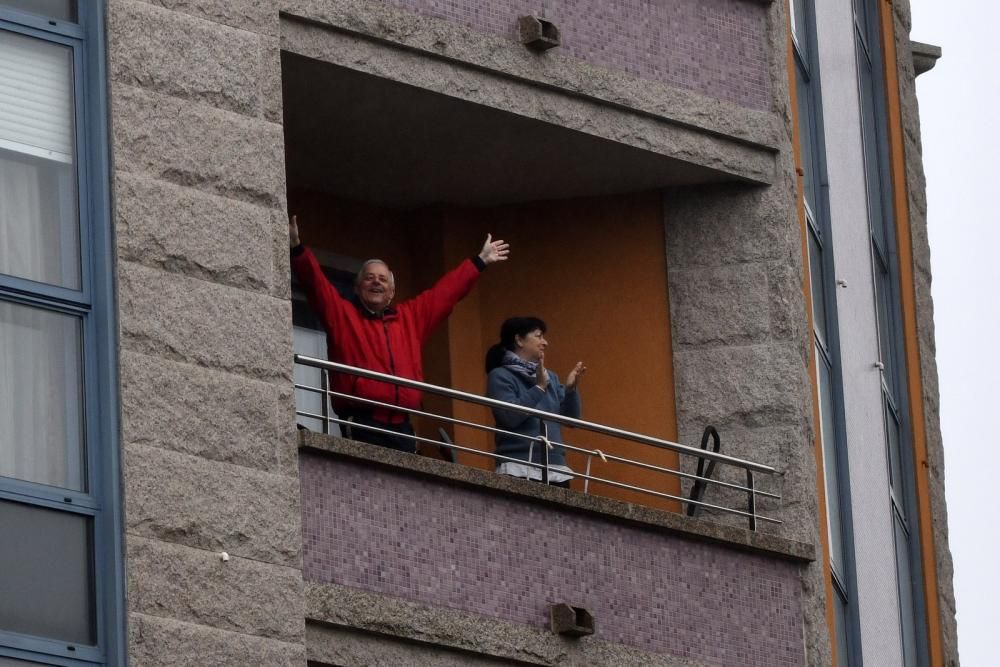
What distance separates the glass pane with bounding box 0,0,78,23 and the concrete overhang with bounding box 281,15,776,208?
6.15ft

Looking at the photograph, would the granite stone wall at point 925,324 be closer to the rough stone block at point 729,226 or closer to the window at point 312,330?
the rough stone block at point 729,226

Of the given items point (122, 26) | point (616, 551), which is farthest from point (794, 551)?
point (122, 26)

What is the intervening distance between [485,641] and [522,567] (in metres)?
0.60

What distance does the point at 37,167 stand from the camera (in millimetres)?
14570

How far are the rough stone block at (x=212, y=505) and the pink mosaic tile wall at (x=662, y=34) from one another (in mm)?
3823

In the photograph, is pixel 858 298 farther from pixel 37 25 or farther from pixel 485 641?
pixel 37 25

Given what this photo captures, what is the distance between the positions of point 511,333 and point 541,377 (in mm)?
343

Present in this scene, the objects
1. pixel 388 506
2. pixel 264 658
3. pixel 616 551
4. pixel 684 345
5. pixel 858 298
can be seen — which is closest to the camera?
pixel 264 658

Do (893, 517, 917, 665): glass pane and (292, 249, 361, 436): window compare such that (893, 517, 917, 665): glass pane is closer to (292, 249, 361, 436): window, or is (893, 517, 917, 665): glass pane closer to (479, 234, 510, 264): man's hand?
(292, 249, 361, 436): window

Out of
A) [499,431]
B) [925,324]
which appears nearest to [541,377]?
[499,431]

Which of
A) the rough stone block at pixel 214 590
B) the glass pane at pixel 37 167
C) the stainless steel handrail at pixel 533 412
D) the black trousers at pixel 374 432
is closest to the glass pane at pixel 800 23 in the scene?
the stainless steel handrail at pixel 533 412

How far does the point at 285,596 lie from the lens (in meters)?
14.6

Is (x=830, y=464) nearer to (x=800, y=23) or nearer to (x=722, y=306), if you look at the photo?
(x=722, y=306)

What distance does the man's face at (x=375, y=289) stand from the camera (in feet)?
57.6
